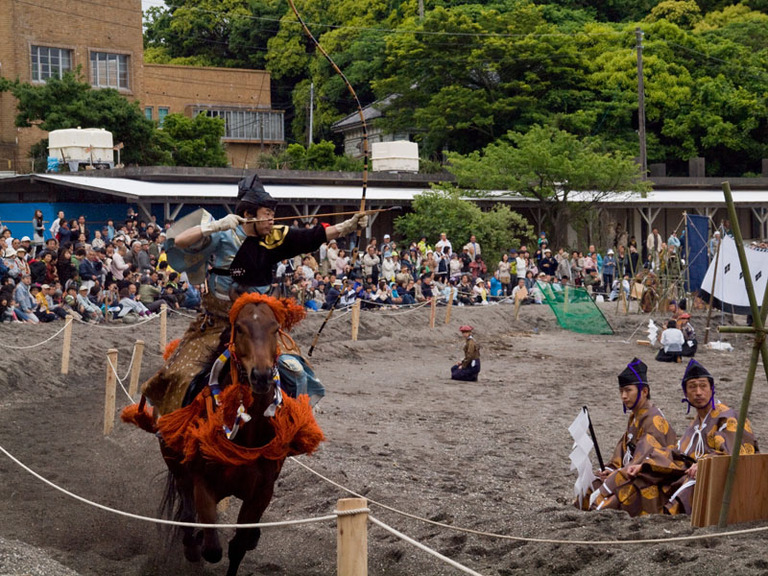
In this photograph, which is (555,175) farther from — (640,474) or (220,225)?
(220,225)

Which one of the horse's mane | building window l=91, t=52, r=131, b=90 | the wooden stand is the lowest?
the wooden stand

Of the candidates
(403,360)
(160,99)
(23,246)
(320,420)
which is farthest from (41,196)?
(160,99)

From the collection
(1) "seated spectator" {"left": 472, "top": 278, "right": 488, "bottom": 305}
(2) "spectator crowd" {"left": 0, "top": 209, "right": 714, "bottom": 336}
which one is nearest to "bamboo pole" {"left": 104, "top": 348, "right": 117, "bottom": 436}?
(2) "spectator crowd" {"left": 0, "top": 209, "right": 714, "bottom": 336}

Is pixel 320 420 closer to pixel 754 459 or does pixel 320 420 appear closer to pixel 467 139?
pixel 754 459

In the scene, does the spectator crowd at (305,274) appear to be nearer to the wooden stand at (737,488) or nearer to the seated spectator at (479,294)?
the seated spectator at (479,294)

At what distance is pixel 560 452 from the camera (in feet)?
39.2

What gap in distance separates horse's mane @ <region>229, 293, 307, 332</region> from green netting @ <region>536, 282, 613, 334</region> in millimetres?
18835

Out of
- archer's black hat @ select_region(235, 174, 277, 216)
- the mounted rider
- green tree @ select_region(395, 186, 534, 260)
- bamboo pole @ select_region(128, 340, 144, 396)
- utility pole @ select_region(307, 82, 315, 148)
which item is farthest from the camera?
utility pole @ select_region(307, 82, 315, 148)

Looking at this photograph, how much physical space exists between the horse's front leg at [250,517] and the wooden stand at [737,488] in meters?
2.86

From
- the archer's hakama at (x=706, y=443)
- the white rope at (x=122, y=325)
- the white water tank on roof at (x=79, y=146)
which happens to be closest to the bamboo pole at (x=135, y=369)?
the white rope at (x=122, y=325)

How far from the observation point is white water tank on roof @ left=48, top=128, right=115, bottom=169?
33.6 metres

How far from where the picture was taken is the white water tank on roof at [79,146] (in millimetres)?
33625

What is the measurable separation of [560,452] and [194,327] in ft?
18.1

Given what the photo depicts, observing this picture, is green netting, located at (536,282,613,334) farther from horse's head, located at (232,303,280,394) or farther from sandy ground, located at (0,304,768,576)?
horse's head, located at (232,303,280,394)
